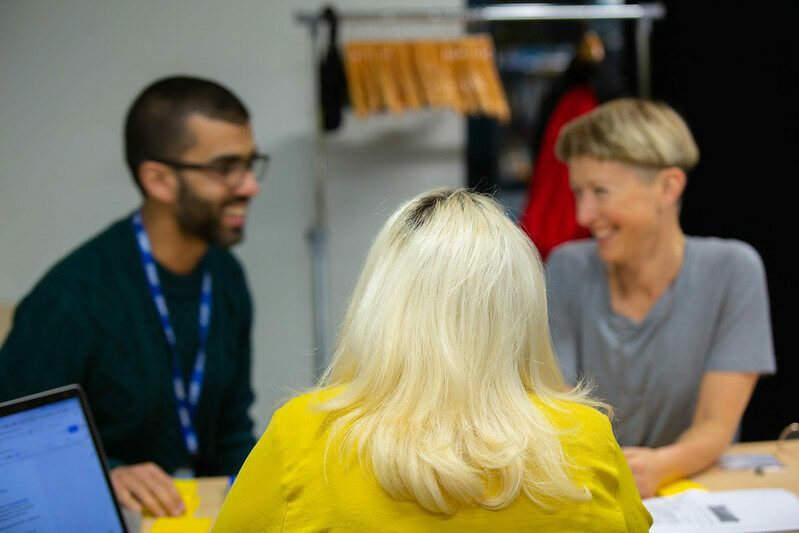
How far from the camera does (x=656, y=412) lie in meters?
1.92

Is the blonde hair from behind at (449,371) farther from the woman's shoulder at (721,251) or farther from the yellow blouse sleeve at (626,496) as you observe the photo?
the woman's shoulder at (721,251)

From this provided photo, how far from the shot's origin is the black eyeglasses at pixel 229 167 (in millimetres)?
1944

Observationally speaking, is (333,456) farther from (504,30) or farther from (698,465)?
(504,30)

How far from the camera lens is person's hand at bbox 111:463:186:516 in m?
1.48

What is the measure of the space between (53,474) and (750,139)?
2.49 meters

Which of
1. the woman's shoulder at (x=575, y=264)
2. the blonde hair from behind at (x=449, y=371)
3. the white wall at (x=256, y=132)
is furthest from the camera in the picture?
the white wall at (x=256, y=132)

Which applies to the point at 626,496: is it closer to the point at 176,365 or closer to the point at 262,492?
the point at 262,492

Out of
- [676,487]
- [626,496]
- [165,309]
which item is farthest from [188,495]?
[676,487]

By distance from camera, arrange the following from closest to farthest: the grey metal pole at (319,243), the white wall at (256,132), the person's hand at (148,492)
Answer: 1. the person's hand at (148,492)
2. the grey metal pole at (319,243)
3. the white wall at (256,132)

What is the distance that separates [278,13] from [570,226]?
1480 mm

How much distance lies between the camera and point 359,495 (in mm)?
929

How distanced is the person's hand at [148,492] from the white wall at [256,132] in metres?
1.28

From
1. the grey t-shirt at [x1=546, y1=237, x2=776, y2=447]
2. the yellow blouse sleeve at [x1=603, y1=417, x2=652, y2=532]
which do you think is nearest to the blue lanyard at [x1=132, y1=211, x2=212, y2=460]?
the grey t-shirt at [x1=546, y1=237, x2=776, y2=447]

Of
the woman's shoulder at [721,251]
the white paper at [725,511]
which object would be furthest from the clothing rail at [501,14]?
the white paper at [725,511]
